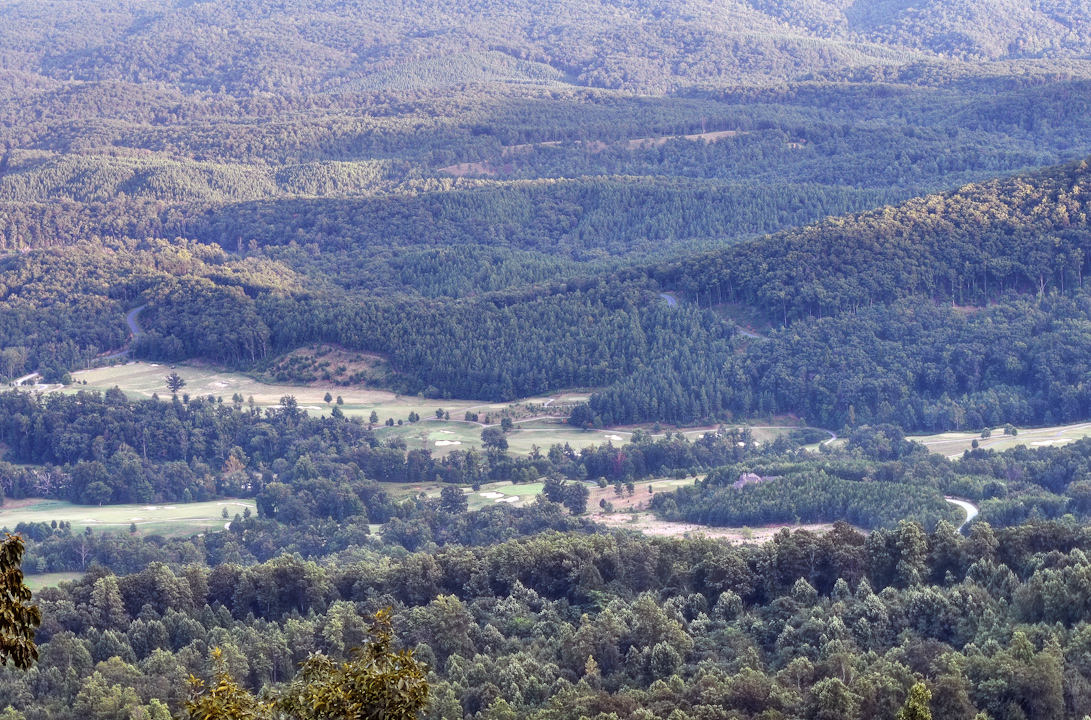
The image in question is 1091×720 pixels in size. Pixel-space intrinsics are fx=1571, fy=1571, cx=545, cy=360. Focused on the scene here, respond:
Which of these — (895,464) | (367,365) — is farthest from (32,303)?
(895,464)

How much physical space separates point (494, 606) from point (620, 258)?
229 ft

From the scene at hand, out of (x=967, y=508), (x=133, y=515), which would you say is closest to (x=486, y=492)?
(x=133, y=515)

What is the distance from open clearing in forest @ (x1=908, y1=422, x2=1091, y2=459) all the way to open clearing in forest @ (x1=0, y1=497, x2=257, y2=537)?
27.6m

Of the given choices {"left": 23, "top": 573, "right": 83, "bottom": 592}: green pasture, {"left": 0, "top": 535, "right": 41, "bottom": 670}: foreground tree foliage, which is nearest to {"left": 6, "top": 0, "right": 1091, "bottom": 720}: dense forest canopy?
{"left": 0, "top": 535, "right": 41, "bottom": 670}: foreground tree foliage

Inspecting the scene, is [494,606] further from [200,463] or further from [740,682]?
[200,463]

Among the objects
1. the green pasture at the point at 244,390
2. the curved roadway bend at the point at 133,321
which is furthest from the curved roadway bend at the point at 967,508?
the curved roadway bend at the point at 133,321

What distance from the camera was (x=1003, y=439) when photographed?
203 ft

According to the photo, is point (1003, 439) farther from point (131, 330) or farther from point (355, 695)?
point (131, 330)

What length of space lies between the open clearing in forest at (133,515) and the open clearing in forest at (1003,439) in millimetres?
27573

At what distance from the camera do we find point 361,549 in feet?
173

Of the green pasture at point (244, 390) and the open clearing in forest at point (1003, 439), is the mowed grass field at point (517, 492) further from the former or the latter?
the green pasture at point (244, 390)

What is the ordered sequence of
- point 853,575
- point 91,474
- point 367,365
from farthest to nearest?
point 367,365, point 91,474, point 853,575

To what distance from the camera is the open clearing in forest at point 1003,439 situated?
2372 inches

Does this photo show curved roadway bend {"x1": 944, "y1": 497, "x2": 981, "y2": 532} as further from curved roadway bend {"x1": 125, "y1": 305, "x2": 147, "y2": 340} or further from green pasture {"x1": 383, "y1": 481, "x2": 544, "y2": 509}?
curved roadway bend {"x1": 125, "y1": 305, "x2": 147, "y2": 340}
